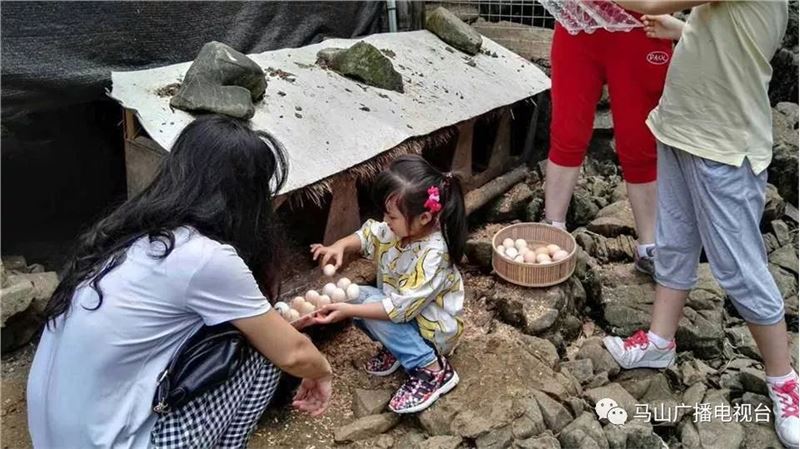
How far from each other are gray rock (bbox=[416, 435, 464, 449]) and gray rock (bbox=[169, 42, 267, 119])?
148cm

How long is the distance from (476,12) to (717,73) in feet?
10.4

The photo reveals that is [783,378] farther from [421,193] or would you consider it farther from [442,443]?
[421,193]

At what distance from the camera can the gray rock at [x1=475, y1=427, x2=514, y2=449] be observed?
241 centimetres

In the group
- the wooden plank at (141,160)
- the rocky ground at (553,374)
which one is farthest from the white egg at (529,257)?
the wooden plank at (141,160)

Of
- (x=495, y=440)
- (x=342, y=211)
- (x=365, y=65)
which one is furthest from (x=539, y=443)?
(x=365, y=65)

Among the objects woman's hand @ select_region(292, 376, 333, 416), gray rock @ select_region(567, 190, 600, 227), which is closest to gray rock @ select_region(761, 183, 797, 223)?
gray rock @ select_region(567, 190, 600, 227)

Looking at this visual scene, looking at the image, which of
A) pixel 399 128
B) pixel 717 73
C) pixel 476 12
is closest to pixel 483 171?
pixel 399 128

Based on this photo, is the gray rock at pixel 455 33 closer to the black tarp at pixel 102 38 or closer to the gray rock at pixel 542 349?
the black tarp at pixel 102 38

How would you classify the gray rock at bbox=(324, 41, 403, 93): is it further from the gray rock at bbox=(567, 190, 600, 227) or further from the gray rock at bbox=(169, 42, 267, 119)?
the gray rock at bbox=(567, 190, 600, 227)

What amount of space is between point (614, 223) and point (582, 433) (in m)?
1.61

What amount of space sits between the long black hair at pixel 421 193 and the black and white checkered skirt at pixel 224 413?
2.25 ft

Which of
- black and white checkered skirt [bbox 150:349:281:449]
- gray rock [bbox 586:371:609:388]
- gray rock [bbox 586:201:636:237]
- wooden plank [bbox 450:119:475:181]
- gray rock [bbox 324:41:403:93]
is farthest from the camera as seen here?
wooden plank [bbox 450:119:475:181]

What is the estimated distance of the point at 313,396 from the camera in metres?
2.27

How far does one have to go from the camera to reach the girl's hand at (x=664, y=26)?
8.40 ft
